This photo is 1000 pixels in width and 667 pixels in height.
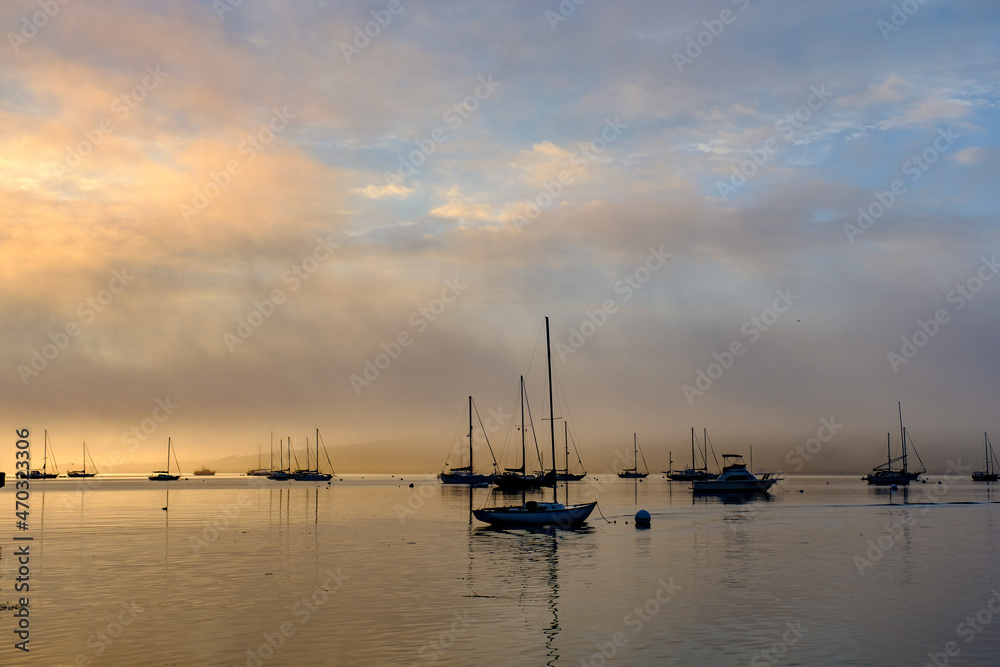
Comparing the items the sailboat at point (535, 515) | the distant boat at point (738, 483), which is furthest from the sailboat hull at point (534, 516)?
the distant boat at point (738, 483)

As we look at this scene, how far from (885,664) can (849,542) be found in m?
40.9

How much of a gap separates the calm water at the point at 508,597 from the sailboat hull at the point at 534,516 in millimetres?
1502

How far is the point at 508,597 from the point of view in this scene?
129 ft

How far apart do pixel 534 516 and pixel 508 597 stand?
124ft

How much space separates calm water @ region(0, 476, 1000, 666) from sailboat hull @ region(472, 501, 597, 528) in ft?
4.93

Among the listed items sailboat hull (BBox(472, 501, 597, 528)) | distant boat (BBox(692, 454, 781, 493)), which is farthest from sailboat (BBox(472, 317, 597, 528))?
distant boat (BBox(692, 454, 781, 493))

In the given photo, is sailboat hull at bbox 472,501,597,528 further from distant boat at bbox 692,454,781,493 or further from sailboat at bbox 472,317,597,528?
distant boat at bbox 692,454,781,493

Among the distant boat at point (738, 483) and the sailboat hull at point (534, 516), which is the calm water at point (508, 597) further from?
the distant boat at point (738, 483)

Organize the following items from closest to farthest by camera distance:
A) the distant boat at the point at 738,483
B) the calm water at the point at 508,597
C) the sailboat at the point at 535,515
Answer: the calm water at the point at 508,597 < the sailboat at the point at 535,515 < the distant boat at the point at 738,483

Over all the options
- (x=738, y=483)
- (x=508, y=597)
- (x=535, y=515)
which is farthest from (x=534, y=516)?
(x=738, y=483)

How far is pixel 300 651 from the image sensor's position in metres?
28.4

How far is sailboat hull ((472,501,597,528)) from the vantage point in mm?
76500

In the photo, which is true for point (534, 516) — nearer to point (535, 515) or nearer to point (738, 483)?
point (535, 515)

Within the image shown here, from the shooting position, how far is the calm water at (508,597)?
2842 centimetres
